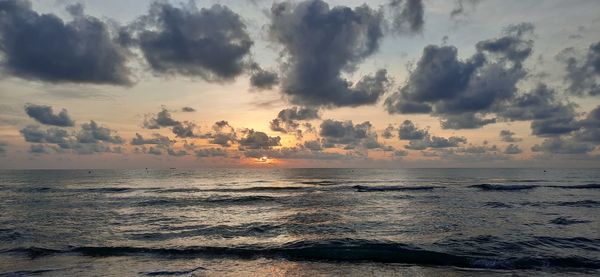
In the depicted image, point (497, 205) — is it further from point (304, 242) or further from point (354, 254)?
point (354, 254)

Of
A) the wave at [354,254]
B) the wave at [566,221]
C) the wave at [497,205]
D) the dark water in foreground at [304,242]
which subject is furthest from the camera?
the wave at [497,205]

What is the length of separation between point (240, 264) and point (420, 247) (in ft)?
40.2

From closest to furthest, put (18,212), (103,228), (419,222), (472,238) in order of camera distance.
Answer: (472,238)
(103,228)
(419,222)
(18,212)

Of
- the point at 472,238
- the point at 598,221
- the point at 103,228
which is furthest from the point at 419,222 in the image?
the point at 103,228

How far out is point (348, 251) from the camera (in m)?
24.2

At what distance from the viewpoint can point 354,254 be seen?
2361cm

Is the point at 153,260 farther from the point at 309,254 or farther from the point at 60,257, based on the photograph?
the point at 309,254

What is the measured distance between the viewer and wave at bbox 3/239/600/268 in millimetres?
21281

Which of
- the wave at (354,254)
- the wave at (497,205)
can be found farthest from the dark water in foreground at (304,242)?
the wave at (497,205)

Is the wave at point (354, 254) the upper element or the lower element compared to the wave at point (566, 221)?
upper

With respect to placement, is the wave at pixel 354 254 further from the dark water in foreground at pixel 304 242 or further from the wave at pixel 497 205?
the wave at pixel 497 205

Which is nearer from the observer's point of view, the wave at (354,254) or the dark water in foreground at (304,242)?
the dark water in foreground at (304,242)

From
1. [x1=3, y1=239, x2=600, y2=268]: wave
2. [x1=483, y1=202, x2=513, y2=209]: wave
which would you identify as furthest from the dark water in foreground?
[x1=483, y1=202, x2=513, y2=209]: wave

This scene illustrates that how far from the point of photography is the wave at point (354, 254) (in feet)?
69.8
